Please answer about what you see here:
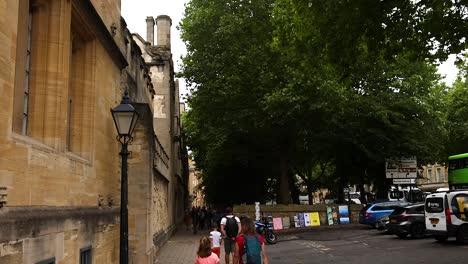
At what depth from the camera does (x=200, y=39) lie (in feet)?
94.9

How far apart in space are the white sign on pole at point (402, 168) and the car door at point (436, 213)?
487 inches

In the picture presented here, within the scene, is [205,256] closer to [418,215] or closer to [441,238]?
[441,238]

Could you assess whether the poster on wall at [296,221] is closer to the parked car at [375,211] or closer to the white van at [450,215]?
the parked car at [375,211]

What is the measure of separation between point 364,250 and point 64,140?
13.6 m

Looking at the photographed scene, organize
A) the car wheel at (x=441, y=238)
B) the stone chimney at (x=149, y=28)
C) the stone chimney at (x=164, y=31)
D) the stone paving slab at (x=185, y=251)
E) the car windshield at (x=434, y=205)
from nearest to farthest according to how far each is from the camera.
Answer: the stone paving slab at (x=185, y=251) → the car windshield at (x=434, y=205) → the car wheel at (x=441, y=238) → the stone chimney at (x=164, y=31) → the stone chimney at (x=149, y=28)

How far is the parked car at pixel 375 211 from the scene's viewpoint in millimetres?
27109

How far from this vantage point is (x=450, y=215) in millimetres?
17422

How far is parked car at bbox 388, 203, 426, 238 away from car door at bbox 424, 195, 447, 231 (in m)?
2.65

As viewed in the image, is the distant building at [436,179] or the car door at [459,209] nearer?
the car door at [459,209]

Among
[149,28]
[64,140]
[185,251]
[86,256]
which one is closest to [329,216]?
[185,251]

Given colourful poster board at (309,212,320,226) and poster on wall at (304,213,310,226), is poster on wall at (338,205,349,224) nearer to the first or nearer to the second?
colourful poster board at (309,212,320,226)

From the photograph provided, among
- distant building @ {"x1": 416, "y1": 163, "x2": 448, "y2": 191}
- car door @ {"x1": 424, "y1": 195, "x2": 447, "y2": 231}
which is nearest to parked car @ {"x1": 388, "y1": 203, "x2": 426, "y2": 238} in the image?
car door @ {"x1": 424, "y1": 195, "x2": 447, "y2": 231}

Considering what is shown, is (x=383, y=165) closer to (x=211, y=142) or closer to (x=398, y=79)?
(x=398, y=79)

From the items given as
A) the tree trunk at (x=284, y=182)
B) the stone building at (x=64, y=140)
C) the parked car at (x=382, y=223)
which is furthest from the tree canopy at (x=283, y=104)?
the stone building at (x=64, y=140)
